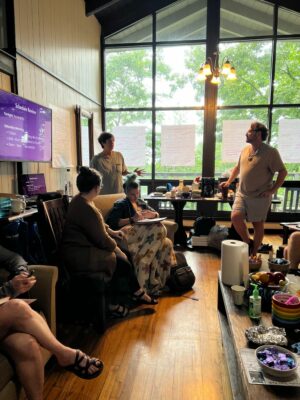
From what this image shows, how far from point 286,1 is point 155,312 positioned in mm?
5487

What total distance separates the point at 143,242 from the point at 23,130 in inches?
61.5

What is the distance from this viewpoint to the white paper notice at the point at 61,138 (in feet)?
11.8

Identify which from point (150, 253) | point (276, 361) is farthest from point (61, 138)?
point (276, 361)

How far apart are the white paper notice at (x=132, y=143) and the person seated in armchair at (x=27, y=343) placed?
438 centimetres

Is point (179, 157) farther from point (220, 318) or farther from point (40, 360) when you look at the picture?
point (40, 360)

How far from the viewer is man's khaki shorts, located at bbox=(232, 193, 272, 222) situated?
10.6 feet

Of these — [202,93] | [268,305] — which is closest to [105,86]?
[202,93]

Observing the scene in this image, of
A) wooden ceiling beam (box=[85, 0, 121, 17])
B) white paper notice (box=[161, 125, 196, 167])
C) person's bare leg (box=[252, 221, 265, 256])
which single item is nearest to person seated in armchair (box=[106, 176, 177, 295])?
person's bare leg (box=[252, 221, 265, 256])

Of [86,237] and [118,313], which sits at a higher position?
[86,237]

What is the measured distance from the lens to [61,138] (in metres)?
3.81

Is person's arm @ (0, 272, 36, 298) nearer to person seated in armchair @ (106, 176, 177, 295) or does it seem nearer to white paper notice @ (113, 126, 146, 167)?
person seated in armchair @ (106, 176, 177, 295)

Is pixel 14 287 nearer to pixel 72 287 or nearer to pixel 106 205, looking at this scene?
pixel 72 287

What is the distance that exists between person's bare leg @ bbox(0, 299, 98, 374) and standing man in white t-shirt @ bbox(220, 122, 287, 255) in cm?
246

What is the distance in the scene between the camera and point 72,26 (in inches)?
165
